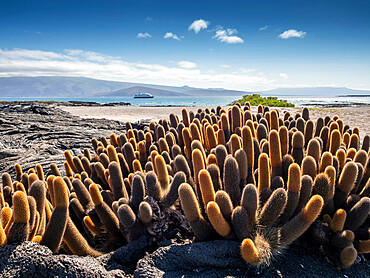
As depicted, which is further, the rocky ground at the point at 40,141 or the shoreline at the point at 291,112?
the shoreline at the point at 291,112

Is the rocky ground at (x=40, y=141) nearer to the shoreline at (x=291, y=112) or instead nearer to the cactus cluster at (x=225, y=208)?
the shoreline at (x=291, y=112)

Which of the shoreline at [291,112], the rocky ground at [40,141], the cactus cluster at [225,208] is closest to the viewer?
the cactus cluster at [225,208]

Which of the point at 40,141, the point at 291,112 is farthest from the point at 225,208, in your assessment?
the point at 291,112

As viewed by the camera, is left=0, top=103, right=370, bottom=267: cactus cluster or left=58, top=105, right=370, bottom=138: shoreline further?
left=58, top=105, right=370, bottom=138: shoreline

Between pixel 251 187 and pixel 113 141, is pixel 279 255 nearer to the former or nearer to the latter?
pixel 251 187

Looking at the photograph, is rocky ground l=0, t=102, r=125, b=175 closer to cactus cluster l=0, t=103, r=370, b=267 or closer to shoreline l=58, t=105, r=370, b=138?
shoreline l=58, t=105, r=370, b=138

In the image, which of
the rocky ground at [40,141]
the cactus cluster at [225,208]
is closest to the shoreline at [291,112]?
the rocky ground at [40,141]

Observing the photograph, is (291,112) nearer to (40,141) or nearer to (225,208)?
(40,141)

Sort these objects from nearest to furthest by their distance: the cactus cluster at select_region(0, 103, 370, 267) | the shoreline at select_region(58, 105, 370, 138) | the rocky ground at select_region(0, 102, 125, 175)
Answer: the cactus cluster at select_region(0, 103, 370, 267) → the rocky ground at select_region(0, 102, 125, 175) → the shoreline at select_region(58, 105, 370, 138)

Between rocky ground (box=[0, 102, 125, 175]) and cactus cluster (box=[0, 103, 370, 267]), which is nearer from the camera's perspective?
cactus cluster (box=[0, 103, 370, 267])

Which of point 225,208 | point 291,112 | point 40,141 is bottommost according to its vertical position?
point 40,141

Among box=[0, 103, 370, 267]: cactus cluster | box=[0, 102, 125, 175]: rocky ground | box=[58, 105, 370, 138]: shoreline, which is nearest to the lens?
box=[0, 103, 370, 267]: cactus cluster

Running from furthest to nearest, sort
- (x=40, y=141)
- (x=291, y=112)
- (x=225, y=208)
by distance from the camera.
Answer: (x=291, y=112)
(x=40, y=141)
(x=225, y=208)

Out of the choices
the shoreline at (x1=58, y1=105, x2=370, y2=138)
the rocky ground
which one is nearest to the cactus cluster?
Answer: the rocky ground
